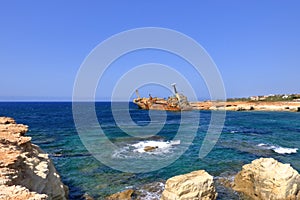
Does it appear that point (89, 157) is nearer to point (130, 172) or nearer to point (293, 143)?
point (130, 172)

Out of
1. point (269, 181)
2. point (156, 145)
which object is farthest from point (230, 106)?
point (269, 181)

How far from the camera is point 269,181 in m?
13.5

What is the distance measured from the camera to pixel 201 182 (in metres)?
12.6

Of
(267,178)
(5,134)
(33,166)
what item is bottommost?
(267,178)

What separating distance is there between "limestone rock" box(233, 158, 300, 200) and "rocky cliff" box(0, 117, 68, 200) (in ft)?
36.2

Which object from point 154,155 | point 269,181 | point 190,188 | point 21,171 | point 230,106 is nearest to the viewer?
point 21,171

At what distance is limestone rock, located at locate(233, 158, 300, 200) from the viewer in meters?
13.0

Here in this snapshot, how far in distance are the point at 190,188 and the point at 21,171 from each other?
26.3 feet

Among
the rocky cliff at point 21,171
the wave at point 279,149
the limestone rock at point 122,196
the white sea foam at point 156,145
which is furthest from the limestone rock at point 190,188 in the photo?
the wave at point 279,149

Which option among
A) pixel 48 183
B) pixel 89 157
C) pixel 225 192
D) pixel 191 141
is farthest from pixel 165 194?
pixel 191 141

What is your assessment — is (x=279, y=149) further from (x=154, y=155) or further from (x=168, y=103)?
(x=168, y=103)

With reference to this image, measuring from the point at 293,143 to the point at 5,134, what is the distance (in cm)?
3066

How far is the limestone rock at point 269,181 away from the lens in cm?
1301

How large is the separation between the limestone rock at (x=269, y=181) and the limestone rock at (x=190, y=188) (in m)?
3.07
